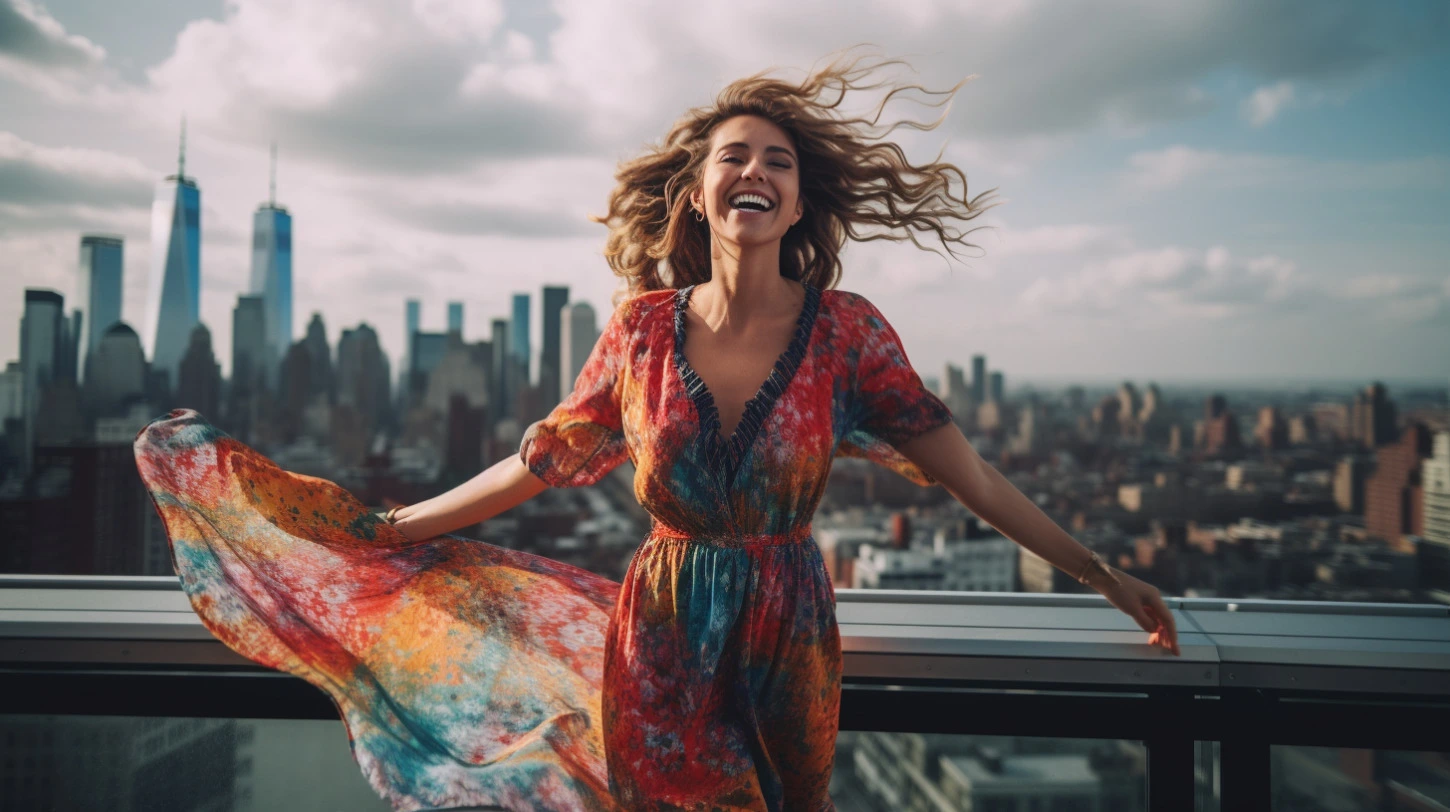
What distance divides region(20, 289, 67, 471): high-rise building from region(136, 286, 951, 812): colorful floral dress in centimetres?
969

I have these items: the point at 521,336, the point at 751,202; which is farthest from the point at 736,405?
Result: the point at 521,336

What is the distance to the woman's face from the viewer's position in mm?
Answer: 1368

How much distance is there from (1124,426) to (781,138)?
2846cm

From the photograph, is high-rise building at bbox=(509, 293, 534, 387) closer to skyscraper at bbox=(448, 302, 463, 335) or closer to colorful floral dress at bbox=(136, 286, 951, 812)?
skyscraper at bbox=(448, 302, 463, 335)

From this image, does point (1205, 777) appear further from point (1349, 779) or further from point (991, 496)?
point (991, 496)

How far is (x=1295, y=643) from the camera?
163 centimetres

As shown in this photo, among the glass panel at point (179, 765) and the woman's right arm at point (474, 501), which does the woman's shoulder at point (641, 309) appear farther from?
the glass panel at point (179, 765)

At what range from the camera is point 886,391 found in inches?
54.0

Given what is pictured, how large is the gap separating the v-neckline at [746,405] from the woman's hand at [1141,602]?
2.00ft

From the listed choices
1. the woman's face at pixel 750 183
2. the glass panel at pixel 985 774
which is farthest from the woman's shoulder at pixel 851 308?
the glass panel at pixel 985 774

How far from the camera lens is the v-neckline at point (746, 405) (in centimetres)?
129

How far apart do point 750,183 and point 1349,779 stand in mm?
1530

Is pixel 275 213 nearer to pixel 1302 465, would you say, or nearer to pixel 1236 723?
pixel 1302 465

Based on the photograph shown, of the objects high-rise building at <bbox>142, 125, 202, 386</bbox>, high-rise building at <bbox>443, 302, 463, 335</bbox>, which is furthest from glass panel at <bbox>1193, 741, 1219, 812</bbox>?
high-rise building at <bbox>443, 302, 463, 335</bbox>
